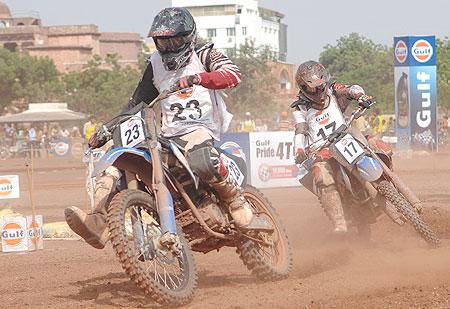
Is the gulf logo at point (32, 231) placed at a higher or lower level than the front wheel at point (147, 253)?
lower

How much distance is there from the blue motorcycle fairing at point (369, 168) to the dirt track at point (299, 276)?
2.75 feet

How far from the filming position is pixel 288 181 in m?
20.8

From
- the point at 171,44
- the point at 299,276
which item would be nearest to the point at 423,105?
the point at 299,276

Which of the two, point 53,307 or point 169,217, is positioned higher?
point 169,217

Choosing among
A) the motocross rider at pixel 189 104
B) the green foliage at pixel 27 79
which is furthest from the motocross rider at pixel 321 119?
the green foliage at pixel 27 79

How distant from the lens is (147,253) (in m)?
7.13

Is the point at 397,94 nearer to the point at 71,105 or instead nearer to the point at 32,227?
the point at 32,227

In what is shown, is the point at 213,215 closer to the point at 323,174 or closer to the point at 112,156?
the point at 112,156

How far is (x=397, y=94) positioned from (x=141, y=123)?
83.6 ft

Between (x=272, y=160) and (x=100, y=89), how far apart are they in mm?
54133

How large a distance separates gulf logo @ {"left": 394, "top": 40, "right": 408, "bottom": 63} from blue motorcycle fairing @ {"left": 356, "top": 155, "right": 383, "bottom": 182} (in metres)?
22.1

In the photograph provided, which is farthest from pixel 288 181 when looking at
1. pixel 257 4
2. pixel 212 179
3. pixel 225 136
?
pixel 257 4

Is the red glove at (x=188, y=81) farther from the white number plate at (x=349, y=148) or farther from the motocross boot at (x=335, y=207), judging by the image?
the motocross boot at (x=335, y=207)

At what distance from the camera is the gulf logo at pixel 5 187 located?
13.9 m
